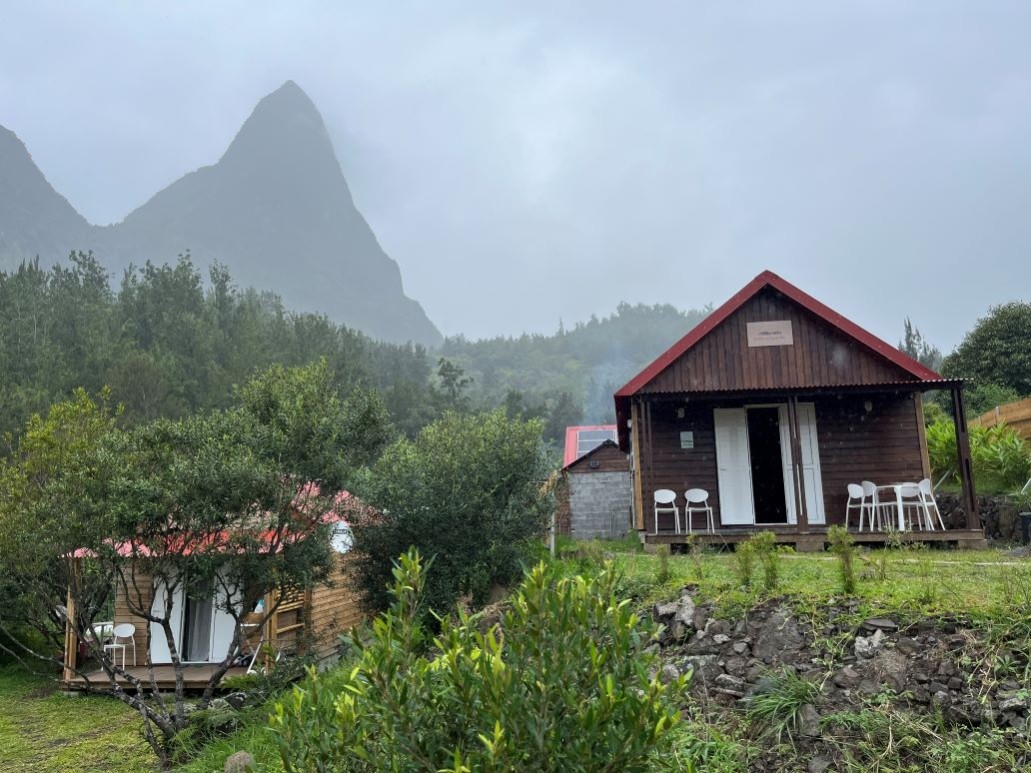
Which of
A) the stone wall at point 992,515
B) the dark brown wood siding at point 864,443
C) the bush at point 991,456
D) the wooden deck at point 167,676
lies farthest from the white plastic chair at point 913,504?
the wooden deck at point 167,676

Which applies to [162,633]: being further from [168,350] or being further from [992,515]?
[168,350]

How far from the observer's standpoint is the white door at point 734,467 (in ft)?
41.0

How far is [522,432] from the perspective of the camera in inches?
437

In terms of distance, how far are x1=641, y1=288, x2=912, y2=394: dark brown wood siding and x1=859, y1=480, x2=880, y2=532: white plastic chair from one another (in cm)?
169

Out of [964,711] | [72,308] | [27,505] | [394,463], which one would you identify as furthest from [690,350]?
[72,308]

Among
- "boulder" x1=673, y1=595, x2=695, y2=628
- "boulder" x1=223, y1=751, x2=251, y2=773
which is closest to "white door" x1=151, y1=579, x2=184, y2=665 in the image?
"boulder" x1=223, y1=751, x2=251, y2=773

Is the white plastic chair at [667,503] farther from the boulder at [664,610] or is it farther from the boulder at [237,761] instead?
the boulder at [237,761]

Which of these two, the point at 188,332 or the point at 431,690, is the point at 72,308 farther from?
the point at 431,690

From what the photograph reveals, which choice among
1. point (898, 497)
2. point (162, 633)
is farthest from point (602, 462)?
point (162, 633)

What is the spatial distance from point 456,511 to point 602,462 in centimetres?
1082

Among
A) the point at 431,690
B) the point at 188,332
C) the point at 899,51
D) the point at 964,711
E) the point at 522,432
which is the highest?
the point at 899,51

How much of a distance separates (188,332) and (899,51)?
37.7 meters

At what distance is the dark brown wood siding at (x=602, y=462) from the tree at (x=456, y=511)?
9.66 m

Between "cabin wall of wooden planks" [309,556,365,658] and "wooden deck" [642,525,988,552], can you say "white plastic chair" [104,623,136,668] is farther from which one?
"wooden deck" [642,525,988,552]
